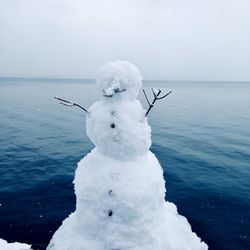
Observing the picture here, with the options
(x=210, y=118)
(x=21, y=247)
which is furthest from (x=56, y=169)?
(x=210, y=118)

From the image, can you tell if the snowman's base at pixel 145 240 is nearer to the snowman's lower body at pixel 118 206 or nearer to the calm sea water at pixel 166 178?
the snowman's lower body at pixel 118 206

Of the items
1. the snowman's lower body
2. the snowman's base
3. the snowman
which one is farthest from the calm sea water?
the snowman

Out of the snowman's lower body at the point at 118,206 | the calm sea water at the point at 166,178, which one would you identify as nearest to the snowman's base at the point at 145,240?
the snowman's lower body at the point at 118,206

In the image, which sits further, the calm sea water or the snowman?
the calm sea water

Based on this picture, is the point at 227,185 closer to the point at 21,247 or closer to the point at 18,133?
the point at 21,247

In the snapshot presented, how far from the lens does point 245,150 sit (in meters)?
32.1

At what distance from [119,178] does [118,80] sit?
10.2 feet

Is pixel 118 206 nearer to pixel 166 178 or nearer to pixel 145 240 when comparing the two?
pixel 145 240

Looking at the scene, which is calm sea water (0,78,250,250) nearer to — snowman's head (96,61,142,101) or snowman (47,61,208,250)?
snowman (47,61,208,250)

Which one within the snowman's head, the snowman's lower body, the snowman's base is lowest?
the snowman's base

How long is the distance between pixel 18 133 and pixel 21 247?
29.4 m

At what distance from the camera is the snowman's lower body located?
9062 mm

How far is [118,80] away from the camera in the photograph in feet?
28.1

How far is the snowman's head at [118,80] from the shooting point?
28.0 ft
